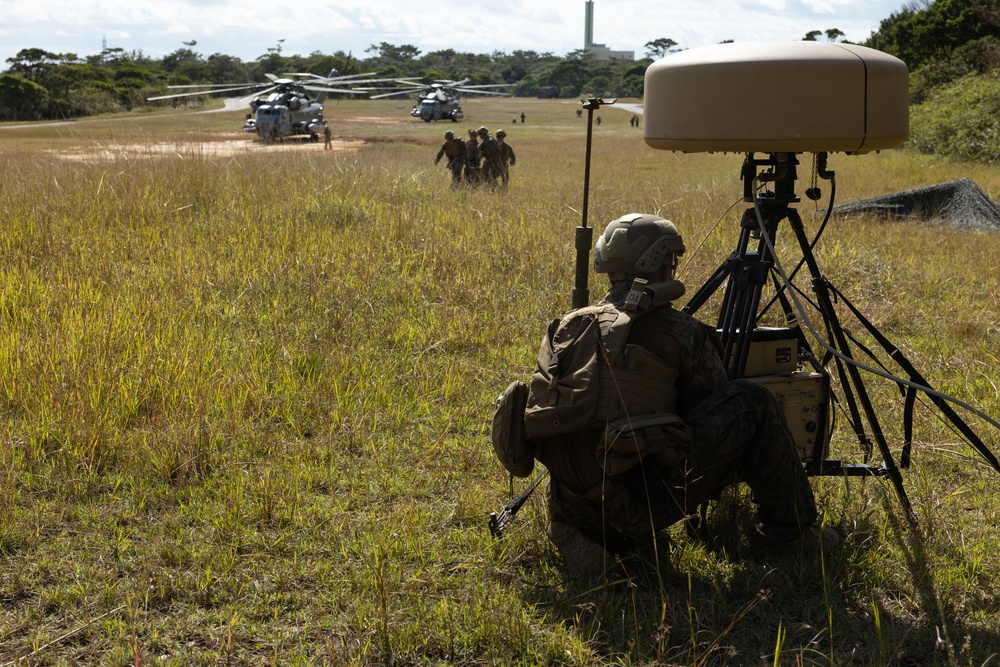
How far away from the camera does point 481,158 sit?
15.6m

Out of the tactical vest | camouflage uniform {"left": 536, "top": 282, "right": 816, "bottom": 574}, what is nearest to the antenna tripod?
camouflage uniform {"left": 536, "top": 282, "right": 816, "bottom": 574}

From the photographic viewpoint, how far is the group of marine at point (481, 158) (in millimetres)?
15195

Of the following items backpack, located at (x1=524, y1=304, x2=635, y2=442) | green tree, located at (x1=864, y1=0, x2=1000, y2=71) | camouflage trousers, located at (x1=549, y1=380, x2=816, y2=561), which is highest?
green tree, located at (x1=864, y1=0, x2=1000, y2=71)

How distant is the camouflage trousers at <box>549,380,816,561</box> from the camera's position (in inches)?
120

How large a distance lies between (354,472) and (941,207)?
9.67 m

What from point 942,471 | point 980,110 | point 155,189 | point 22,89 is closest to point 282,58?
point 22,89

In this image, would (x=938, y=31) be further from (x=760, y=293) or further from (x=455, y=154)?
(x=760, y=293)

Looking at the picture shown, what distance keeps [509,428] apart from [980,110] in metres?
21.5

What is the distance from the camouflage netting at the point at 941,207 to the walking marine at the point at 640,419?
349 inches

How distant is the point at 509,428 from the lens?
313 cm

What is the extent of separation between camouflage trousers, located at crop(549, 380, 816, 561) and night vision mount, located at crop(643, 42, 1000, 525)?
14.3 inches

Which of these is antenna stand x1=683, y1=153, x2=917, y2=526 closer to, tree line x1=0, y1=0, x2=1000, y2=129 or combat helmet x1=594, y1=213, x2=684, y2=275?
combat helmet x1=594, y1=213, x2=684, y2=275

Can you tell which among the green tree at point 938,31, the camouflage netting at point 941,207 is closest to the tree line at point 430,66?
the green tree at point 938,31

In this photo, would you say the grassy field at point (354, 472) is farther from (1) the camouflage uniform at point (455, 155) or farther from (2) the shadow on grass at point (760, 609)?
(1) the camouflage uniform at point (455, 155)
